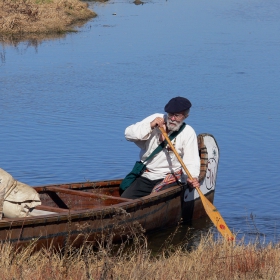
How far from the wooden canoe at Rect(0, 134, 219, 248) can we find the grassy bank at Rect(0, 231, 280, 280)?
0.92ft

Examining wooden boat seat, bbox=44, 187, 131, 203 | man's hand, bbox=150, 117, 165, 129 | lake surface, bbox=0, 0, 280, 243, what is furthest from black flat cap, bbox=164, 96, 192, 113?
lake surface, bbox=0, 0, 280, 243

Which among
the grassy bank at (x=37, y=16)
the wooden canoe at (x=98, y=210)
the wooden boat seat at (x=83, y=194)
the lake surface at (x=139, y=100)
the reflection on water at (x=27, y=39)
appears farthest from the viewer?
the grassy bank at (x=37, y=16)

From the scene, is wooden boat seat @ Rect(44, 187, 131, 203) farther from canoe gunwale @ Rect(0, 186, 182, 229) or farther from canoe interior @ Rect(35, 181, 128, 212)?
canoe gunwale @ Rect(0, 186, 182, 229)

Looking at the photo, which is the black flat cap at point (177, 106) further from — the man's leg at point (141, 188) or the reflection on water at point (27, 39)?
the reflection on water at point (27, 39)

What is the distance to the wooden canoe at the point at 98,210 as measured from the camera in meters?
7.03

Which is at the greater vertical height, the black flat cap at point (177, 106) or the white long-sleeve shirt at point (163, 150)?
the black flat cap at point (177, 106)

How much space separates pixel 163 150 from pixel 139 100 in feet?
25.5

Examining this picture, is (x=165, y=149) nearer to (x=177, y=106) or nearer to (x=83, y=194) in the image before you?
(x=177, y=106)

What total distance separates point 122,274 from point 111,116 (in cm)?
915

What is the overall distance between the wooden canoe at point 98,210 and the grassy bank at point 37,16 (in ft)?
63.0

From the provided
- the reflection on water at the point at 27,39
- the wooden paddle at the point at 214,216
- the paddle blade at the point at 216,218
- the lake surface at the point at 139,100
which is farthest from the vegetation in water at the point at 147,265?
the reflection on water at the point at 27,39

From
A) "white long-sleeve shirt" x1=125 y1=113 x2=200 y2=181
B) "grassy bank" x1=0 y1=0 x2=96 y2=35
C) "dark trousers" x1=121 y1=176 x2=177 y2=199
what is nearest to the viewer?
"white long-sleeve shirt" x1=125 y1=113 x2=200 y2=181

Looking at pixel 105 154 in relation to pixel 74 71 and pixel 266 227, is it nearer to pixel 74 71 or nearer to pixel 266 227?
pixel 266 227

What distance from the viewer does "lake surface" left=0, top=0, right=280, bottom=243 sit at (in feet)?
36.4
